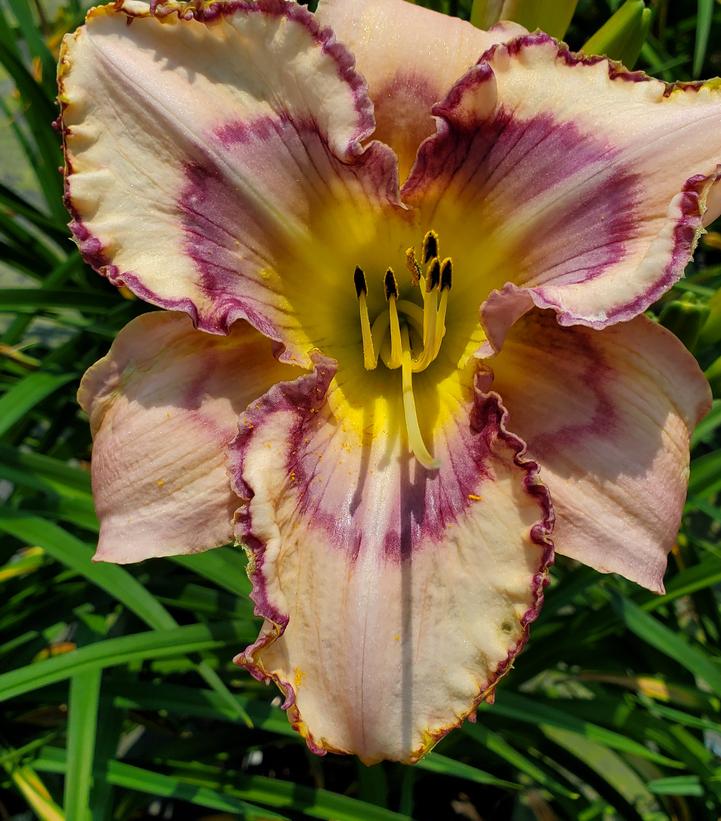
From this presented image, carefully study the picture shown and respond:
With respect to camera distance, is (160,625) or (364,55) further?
(160,625)

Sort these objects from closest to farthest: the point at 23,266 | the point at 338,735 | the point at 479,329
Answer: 1. the point at 338,735
2. the point at 479,329
3. the point at 23,266

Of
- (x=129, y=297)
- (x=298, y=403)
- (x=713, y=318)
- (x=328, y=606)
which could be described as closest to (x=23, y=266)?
(x=129, y=297)

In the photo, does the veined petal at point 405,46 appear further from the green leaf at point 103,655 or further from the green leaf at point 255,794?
the green leaf at point 255,794

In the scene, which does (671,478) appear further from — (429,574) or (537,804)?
(537,804)

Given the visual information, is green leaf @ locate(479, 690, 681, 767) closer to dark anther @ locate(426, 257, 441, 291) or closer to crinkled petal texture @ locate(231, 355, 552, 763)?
crinkled petal texture @ locate(231, 355, 552, 763)

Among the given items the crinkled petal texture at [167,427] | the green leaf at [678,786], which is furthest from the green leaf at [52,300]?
the green leaf at [678,786]

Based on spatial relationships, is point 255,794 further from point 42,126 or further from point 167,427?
point 42,126
